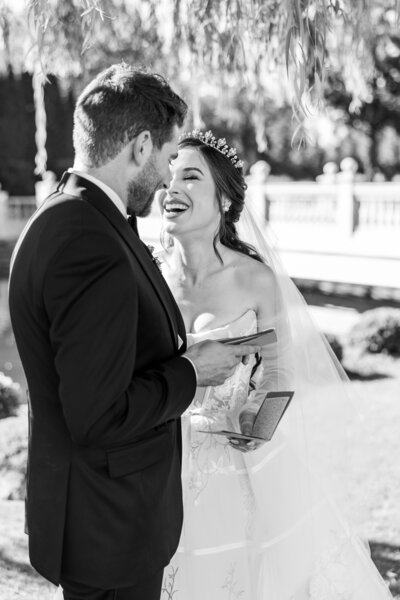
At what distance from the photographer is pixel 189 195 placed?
11.1 ft

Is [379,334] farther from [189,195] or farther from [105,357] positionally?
[105,357]

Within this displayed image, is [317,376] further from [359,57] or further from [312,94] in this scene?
[359,57]

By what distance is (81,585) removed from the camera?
216cm

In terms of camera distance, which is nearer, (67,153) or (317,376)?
(317,376)

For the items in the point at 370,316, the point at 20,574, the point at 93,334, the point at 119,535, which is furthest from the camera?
the point at 370,316

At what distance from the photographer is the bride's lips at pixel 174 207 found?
3.38 metres

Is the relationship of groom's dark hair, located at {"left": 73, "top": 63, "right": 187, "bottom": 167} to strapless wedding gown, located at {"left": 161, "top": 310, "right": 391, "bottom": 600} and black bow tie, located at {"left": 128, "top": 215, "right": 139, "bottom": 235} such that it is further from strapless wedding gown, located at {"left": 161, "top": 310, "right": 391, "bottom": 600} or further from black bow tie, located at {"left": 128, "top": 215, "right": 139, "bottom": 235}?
strapless wedding gown, located at {"left": 161, "top": 310, "right": 391, "bottom": 600}

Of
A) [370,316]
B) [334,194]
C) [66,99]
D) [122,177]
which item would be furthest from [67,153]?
[122,177]

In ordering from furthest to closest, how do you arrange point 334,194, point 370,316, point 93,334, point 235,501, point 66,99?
point 66,99 → point 334,194 → point 370,316 → point 235,501 → point 93,334

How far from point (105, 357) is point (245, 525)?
1837 millimetres

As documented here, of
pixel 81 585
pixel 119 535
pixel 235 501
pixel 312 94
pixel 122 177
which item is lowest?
pixel 235 501

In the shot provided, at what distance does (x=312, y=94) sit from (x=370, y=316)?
10271mm

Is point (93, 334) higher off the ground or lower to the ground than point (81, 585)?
higher

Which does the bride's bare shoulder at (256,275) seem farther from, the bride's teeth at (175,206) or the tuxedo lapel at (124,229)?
the tuxedo lapel at (124,229)
